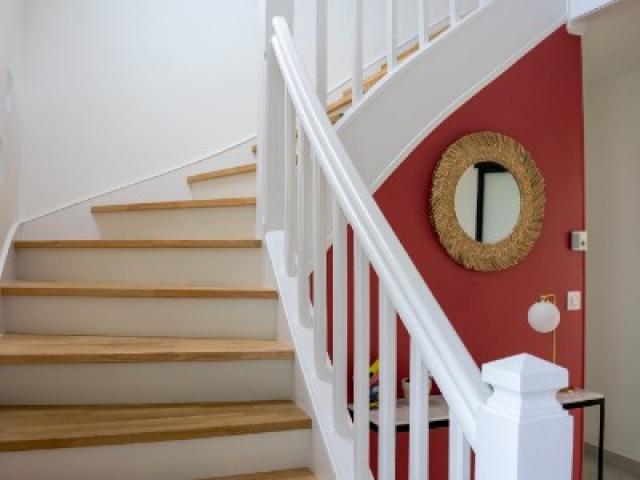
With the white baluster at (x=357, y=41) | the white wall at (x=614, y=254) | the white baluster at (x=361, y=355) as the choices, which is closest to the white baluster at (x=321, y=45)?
the white baluster at (x=357, y=41)

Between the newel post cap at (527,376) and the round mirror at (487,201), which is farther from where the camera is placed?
the round mirror at (487,201)

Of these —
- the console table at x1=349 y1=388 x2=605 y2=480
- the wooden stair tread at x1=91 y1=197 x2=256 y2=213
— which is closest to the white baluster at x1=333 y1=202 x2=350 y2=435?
the console table at x1=349 y1=388 x2=605 y2=480

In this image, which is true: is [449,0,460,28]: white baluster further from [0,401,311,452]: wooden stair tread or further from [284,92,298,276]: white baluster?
[0,401,311,452]: wooden stair tread

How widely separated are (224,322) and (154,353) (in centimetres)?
32

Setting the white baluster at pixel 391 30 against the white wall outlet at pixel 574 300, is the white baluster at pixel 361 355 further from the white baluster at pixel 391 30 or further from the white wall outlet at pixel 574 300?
the white wall outlet at pixel 574 300

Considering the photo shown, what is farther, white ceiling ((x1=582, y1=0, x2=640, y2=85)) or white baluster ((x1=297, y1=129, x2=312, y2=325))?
white ceiling ((x1=582, y1=0, x2=640, y2=85))

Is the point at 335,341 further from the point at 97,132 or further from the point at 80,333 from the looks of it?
the point at 97,132

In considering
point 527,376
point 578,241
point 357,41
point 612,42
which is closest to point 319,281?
point 527,376

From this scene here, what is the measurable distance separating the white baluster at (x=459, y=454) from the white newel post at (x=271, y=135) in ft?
3.93

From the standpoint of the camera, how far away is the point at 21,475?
1367 millimetres

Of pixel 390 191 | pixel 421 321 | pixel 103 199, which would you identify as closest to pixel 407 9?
pixel 390 191

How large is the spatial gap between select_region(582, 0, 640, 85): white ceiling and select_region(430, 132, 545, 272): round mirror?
0.74 metres

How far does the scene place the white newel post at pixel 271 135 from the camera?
2.03 metres

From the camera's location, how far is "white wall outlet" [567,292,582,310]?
277 centimetres
